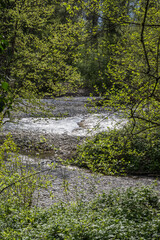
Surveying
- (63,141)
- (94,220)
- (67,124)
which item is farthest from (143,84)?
(67,124)

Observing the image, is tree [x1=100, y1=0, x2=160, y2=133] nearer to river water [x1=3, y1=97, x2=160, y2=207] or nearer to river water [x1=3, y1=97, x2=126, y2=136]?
river water [x1=3, y1=97, x2=160, y2=207]

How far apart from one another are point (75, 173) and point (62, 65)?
12.2 ft

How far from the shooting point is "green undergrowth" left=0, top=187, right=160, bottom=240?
3.60 m

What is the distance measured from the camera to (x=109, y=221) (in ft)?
13.1

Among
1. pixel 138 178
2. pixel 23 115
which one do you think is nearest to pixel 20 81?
pixel 138 178

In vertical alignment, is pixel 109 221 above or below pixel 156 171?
above

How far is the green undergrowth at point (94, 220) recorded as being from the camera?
11.8ft

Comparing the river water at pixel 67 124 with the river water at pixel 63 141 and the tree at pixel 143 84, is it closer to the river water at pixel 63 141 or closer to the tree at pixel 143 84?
the river water at pixel 63 141

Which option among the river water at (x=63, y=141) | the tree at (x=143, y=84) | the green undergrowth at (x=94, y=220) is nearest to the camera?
the green undergrowth at (x=94, y=220)

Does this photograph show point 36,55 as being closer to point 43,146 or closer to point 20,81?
point 20,81

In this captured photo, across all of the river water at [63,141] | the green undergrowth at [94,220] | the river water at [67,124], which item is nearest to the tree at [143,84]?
the river water at [63,141]

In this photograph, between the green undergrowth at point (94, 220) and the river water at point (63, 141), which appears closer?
the green undergrowth at point (94, 220)

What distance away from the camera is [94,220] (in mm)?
4230

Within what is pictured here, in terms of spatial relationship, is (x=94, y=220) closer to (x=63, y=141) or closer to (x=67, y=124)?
(x=63, y=141)
